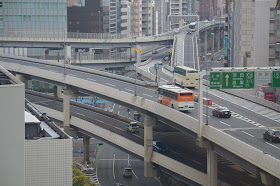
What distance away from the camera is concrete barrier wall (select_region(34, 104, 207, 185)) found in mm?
77625

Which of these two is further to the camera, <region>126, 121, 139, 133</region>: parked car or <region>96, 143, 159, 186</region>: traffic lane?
<region>126, 121, 139, 133</region>: parked car

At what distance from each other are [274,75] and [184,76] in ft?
101

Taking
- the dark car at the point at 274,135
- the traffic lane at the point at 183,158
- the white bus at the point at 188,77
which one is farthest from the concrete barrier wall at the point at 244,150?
the white bus at the point at 188,77

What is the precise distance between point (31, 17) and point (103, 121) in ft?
239

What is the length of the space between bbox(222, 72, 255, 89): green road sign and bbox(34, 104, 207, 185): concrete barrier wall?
11904 millimetres

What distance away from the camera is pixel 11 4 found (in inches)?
6683

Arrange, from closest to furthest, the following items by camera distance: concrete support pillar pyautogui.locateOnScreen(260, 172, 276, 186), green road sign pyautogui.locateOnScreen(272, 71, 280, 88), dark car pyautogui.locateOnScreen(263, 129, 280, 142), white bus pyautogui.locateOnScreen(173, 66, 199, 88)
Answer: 1. concrete support pillar pyautogui.locateOnScreen(260, 172, 276, 186)
2. dark car pyautogui.locateOnScreen(263, 129, 280, 142)
3. green road sign pyautogui.locateOnScreen(272, 71, 280, 88)
4. white bus pyautogui.locateOnScreen(173, 66, 199, 88)

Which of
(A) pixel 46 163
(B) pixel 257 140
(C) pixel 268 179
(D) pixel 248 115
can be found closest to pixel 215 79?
(B) pixel 257 140

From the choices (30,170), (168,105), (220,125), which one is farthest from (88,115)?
(30,170)

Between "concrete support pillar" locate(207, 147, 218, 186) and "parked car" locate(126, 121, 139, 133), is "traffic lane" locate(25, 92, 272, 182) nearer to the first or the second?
"concrete support pillar" locate(207, 147, 218, 186)

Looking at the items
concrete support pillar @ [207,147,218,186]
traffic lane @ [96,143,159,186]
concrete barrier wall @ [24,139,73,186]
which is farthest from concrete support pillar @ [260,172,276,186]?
traffic lane @ [96,143,159,186]

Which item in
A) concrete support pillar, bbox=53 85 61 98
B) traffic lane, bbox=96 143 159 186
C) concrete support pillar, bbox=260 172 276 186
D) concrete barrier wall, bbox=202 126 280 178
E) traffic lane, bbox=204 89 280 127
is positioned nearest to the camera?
concrete barrier wall, bbox=202 126 280 178

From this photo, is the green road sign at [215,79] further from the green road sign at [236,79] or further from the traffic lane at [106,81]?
the traffic lane at [106,81]

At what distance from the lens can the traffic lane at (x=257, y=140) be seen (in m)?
62.6
